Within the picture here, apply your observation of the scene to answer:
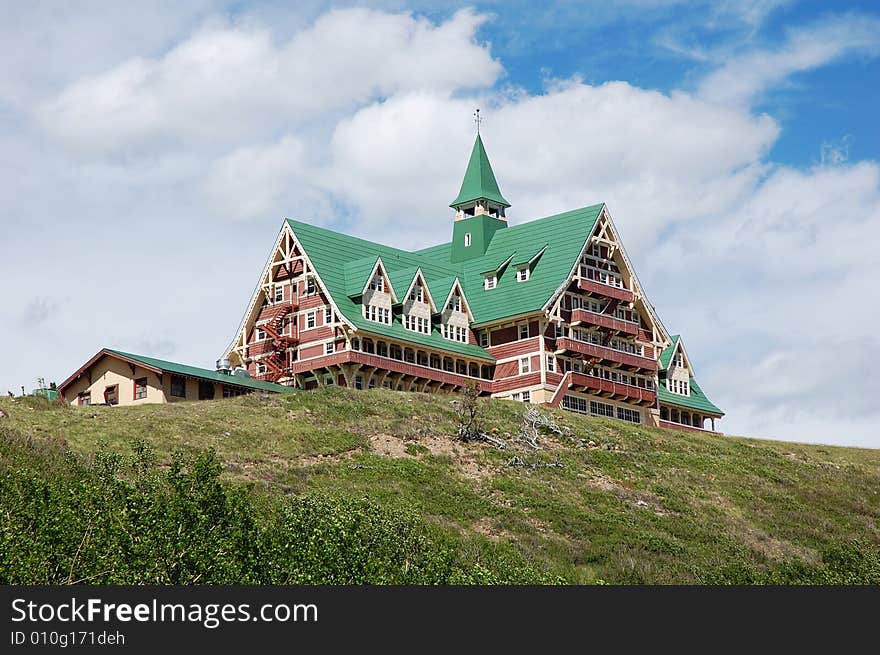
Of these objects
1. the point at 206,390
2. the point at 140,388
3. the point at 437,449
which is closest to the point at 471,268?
the point at 206,390

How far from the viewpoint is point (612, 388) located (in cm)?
9238

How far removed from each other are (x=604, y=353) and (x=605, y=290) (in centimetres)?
457

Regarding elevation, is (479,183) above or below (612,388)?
above

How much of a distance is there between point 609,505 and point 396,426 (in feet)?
43.1

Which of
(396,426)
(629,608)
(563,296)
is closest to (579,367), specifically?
(563,296)

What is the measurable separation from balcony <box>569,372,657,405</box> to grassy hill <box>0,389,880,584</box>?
7.57 meters

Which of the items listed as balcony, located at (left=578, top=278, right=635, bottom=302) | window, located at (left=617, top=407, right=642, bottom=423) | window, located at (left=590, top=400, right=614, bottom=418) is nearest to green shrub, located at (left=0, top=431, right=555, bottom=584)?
window, located at (left=590, top=400, right=614, bottom=418)

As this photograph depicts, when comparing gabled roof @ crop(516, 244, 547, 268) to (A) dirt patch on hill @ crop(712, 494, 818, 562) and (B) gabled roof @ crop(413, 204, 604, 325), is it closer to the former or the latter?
(B) gabled roof @ crop(413, 204, 604, 325)

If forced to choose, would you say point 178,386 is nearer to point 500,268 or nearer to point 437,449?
point 437,449

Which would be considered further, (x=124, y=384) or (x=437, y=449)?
(x=124, y=384)

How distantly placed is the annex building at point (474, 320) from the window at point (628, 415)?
10cm

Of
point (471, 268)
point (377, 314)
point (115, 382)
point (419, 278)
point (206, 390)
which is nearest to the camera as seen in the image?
point (115, 382)

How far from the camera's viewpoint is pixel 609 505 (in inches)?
2478

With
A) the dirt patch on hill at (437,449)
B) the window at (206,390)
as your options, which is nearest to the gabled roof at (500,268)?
the window at (206,390)
